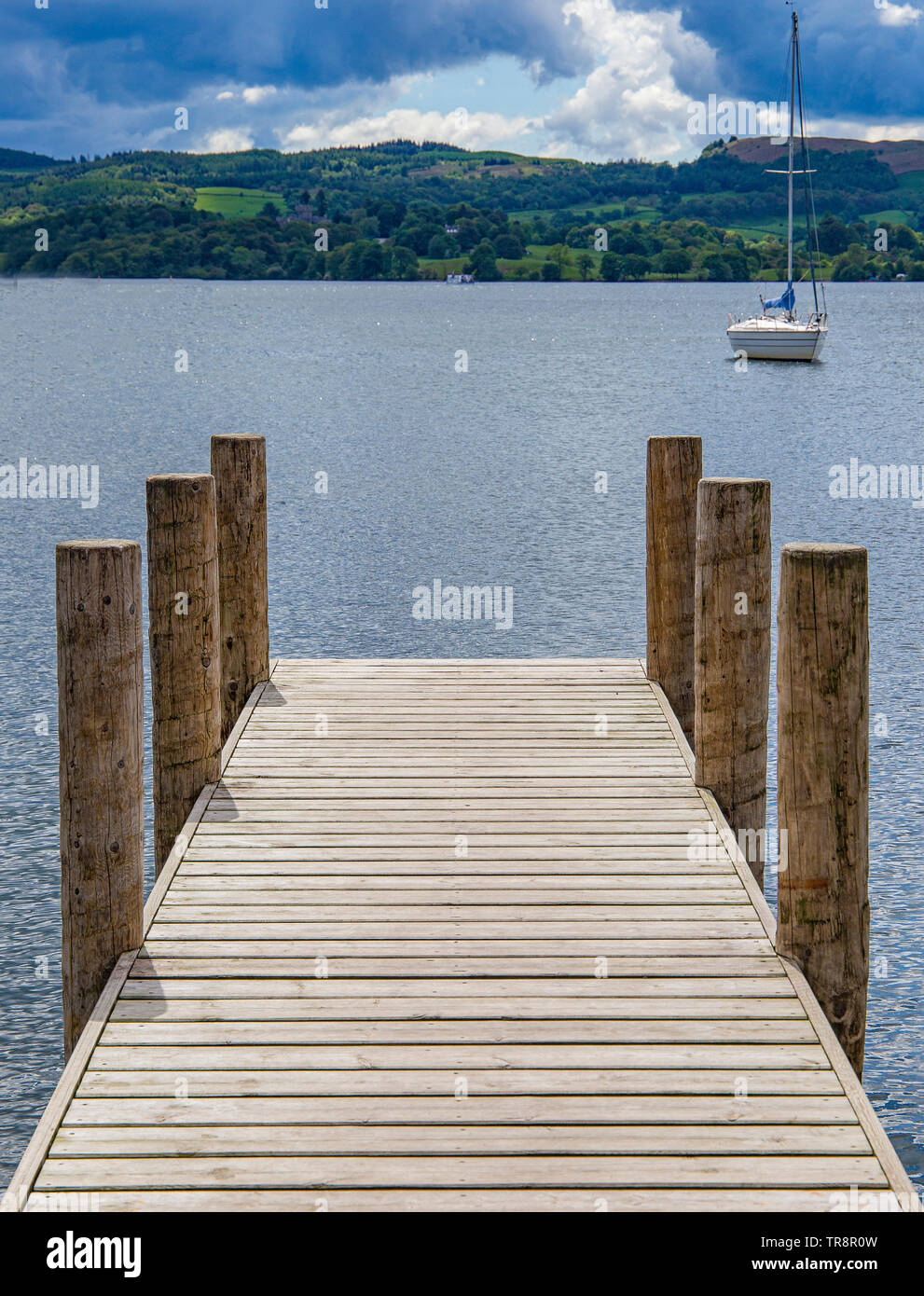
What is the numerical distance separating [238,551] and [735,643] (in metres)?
3.70

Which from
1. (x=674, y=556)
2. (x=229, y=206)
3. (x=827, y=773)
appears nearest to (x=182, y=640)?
(x=674, y=556)

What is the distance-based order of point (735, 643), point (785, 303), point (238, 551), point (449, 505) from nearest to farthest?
point (735, 643) → point (238, 551) → point (449, 505) → point (785, 303)

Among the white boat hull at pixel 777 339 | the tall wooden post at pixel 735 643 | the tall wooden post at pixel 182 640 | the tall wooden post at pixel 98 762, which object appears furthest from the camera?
the white boat hull at pixel 777 339

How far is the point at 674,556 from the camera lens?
33.6ft

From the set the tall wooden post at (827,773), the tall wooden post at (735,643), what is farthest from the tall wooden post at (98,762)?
the tall wooden post at (735,643)

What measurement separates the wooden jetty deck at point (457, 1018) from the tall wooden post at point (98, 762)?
0.92ft

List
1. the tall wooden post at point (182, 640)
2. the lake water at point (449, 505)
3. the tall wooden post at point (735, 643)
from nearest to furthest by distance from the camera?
the tall wooden post at point (735, 643), the tall wooden post at point (182, 640), the lake water at point (449, 505)

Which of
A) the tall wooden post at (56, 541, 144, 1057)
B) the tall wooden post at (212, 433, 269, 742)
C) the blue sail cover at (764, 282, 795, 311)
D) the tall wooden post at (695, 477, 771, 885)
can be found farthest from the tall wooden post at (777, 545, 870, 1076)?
the blue sail cover at (764, 282, 795, 311)

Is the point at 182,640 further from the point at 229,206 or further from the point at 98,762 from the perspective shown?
the point at 229,206

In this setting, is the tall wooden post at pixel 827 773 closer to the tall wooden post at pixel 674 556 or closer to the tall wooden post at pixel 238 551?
the tall wooden post at pixel 674 556

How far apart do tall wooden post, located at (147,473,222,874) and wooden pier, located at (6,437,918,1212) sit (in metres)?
0.25

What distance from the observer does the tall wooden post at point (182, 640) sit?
27.0 ft

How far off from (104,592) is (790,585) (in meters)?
2.90

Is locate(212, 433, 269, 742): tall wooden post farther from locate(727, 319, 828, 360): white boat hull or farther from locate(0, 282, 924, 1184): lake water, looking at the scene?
locate(727, 319, 828, 360): white boat hull
